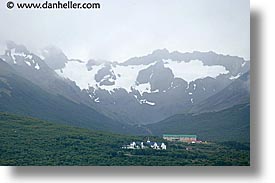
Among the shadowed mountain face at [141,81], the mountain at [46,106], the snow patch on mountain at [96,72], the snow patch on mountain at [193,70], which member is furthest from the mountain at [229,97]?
the mountain at [46,106]

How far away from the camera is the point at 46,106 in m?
6.30

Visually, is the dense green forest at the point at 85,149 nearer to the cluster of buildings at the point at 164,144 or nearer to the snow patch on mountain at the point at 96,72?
the cluster of buildings at the point at 164,144

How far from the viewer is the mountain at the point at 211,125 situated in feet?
20.4

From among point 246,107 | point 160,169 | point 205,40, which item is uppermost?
point 205,40

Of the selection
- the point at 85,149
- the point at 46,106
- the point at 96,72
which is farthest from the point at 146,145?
the point at 46,106

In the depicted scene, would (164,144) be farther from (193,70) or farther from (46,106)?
(46,106)

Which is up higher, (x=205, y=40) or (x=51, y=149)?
(x=205, y=40)

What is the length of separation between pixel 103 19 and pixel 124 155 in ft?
3.65

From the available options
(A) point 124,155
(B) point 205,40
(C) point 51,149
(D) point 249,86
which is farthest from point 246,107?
(C) point 51,149

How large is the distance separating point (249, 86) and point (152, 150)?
0.94 meters

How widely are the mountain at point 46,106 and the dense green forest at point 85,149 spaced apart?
0.06 meters

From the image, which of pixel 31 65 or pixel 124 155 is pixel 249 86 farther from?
pixel 31 65

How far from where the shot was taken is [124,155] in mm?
6246

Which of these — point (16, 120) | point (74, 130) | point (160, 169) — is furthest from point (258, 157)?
point (16, 120)
